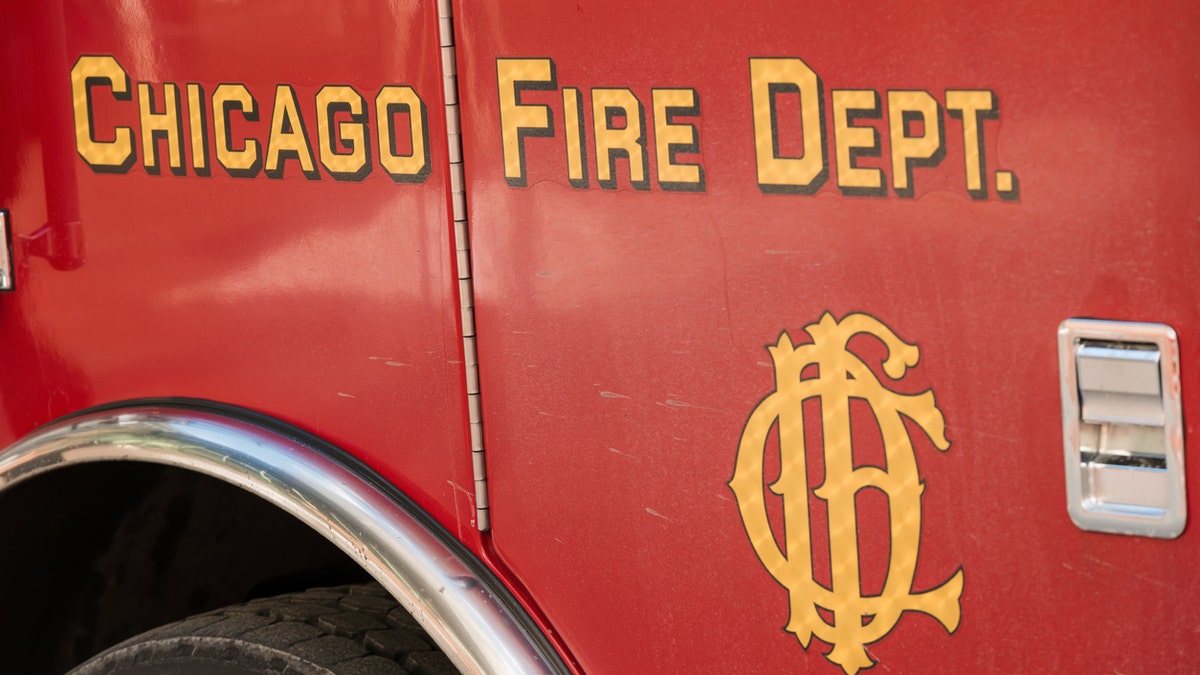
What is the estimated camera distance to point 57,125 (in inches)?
64.7

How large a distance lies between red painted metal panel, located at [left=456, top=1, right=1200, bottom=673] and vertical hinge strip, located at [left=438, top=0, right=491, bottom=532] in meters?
0.01

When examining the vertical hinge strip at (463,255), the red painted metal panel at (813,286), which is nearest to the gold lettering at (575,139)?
the red painted metal panel at (813,286)

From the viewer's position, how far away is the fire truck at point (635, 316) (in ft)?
3.59

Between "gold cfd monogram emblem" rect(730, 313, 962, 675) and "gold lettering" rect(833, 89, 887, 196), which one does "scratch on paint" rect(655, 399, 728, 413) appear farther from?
"gold lettering" rect(833, 89, 887, 196)

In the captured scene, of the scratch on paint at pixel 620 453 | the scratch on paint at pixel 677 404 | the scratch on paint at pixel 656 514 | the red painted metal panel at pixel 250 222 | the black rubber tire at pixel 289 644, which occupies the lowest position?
the black rubber tire at pixel 289 644

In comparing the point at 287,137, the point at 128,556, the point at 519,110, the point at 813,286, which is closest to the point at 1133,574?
the point at 813,286

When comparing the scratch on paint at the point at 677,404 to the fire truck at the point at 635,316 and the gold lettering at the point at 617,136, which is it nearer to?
the fire truck at the point at 635,316

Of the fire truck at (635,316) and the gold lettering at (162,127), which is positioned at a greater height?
the gold lettering at (162,127)

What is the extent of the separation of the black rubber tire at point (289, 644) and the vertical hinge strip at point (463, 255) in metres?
0.28

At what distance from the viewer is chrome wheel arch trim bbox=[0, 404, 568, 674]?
1440mm

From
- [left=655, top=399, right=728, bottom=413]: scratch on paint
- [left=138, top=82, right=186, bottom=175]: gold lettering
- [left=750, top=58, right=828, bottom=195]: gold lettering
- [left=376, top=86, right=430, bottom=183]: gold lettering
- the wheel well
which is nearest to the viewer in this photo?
[left=750, top=58, right=828, bottom=195]: gold lettering

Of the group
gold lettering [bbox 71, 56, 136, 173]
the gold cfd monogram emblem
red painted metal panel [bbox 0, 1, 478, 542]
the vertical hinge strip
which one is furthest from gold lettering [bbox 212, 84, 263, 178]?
the gold cfd monogram emblem

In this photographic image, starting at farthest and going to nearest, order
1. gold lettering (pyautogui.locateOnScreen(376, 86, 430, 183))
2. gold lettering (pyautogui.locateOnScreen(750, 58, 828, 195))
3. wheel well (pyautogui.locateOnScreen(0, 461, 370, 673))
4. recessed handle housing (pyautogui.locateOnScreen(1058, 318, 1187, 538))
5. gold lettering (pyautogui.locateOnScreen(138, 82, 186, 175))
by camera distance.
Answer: wheel well (pyautogui.locateOnScreen(0, 461, 370, 673)) < gold lettering (pyautogui.locateOnScreen(138, 82, 186, 175)) < gold lettering (pyautogui.locateOnScreen(376, 86, 430, 183)) < gold lettering (pyautogui.locateOnScreen(750, 58, 828, 195)) < recessed handle housing (pyautogui.locateOnScreen(1058, 318, 1187, 538))

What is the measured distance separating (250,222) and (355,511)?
1.12 ft
